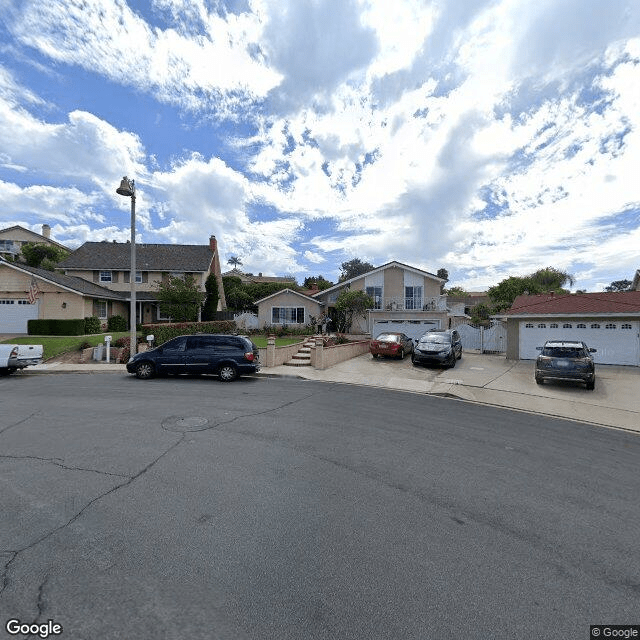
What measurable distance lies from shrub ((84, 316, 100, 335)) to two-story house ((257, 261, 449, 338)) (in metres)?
12.3

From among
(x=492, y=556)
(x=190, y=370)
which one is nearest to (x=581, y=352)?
(x=492, y=556)

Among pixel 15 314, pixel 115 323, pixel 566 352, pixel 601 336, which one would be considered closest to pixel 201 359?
pixel 566 352

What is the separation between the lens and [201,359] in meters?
12.7

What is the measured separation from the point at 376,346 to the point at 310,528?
15.2 metres

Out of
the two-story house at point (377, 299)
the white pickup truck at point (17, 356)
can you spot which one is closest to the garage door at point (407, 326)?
the two-story house at point (377, 299)

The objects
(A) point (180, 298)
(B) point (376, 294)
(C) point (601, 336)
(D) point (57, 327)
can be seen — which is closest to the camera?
(C) point (601, 336)

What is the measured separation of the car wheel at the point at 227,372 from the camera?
41.3ft

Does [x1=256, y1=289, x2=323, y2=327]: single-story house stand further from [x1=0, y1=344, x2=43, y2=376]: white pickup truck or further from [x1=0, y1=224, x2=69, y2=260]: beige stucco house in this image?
[x1=0, y1=224, x2=69, y2=260]: beige stucco house

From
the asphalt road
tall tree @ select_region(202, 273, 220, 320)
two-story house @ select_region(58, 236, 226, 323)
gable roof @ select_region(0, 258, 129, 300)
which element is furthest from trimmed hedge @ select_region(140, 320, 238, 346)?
the asphalt road

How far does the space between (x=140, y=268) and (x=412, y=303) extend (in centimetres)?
2526

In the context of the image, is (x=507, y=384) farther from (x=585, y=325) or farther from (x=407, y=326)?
(x=407, y=326)

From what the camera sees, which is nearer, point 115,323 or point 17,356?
point 17,356

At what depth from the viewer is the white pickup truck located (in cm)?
1296

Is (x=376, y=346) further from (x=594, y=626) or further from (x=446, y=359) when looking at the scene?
(x=594, y=626)
